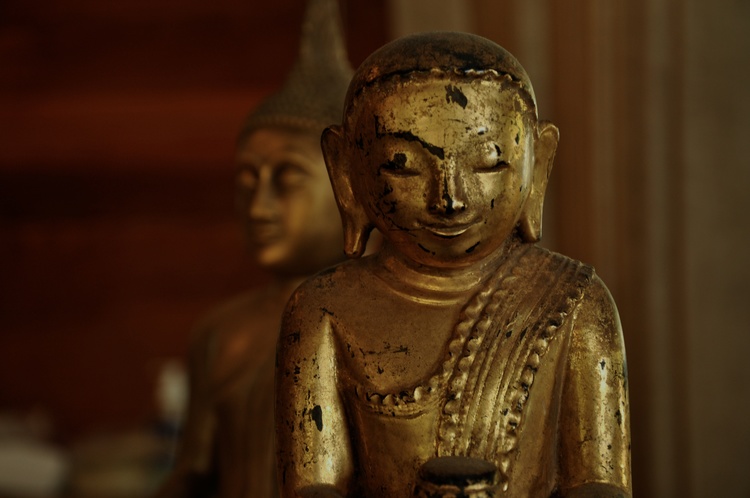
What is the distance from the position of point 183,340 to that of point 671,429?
1299 millimetres

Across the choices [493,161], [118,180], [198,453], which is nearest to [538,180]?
[493,161]

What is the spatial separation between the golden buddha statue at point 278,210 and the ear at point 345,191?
44 cm

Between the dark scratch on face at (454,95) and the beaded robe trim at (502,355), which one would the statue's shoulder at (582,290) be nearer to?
the beaded robe trim at (502,355)

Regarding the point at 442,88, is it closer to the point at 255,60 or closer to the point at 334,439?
the point at 334,439

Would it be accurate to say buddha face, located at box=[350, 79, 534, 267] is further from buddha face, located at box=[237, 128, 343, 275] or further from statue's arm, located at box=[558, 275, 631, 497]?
buddha face, located at box=[237, 128, 343, 275]

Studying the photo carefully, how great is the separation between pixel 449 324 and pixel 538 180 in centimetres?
15

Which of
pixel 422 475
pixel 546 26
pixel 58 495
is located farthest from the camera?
pixel 58 495

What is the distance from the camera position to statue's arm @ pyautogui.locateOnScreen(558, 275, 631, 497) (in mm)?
999

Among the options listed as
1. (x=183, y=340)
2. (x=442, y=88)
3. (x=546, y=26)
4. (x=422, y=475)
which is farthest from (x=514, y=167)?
(x=183, y=340)

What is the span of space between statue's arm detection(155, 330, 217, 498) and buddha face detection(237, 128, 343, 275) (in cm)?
22

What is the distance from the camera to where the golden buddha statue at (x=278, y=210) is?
1.51 metres

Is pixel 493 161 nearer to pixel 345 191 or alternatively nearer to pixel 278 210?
A: pixel 345 191

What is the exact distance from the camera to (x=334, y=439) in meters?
1.01

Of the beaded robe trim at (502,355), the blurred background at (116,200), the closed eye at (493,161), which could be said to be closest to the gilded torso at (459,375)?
the beaded robe trim at (502,355)
